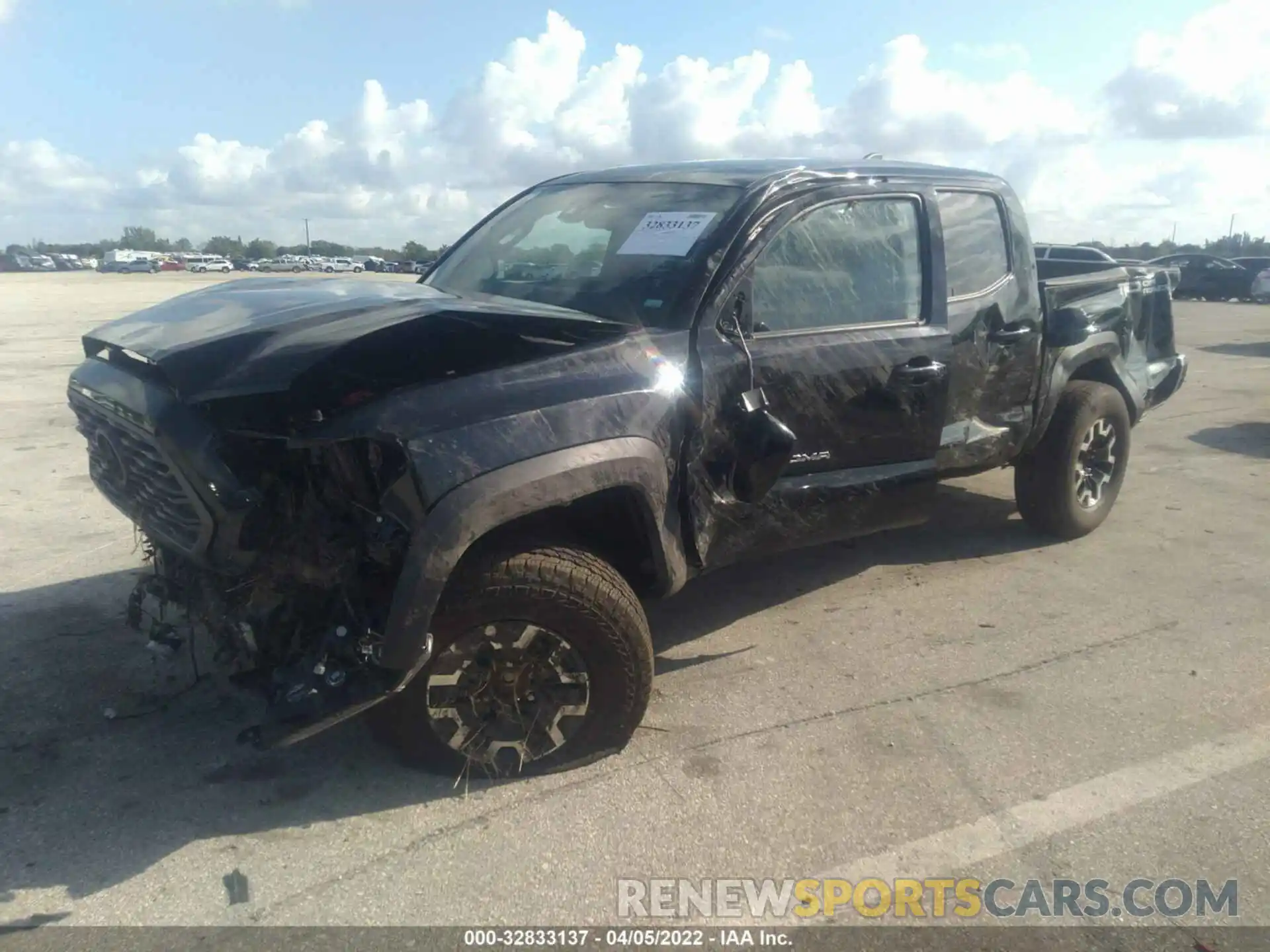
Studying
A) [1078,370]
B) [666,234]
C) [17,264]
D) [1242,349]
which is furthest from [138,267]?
[666,234]

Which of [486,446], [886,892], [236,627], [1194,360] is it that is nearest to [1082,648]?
[886,892]

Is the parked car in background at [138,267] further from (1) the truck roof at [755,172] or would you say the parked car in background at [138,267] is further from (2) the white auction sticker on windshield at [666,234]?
(2) the white auction sticker on windshield at [666,234]

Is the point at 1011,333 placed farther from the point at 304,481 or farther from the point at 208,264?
the point at 208,264

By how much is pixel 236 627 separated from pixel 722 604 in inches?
93.7

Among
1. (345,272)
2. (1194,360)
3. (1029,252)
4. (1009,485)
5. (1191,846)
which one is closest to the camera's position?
(1191,846)

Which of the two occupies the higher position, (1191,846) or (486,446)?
(486,446)

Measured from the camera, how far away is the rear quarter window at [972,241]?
4.55 metres

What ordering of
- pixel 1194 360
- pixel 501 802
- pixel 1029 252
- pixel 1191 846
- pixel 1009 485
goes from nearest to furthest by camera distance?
pixel 1191 846, pixel 501 802, pixel 1029 252, pixel 1009 485, pixel 1194 360

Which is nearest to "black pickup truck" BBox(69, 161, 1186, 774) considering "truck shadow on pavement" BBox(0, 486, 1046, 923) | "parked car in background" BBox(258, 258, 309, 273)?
"truck shadow on pavement" BBox(0, 486, 1046, 923)

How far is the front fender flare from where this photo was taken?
9.02 ft

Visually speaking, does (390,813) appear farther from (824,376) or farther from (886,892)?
(824,376)

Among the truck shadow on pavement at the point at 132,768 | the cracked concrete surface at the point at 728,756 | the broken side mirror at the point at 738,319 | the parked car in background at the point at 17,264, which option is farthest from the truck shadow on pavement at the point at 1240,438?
the parked car in background at the point at 17,264

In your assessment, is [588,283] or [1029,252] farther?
[1029,252]

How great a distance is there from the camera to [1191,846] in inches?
115
